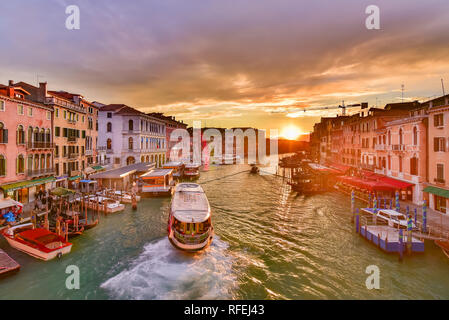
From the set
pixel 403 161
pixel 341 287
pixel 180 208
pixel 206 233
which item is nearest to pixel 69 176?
pixel 180 208

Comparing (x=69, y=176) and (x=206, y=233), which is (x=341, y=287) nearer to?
(x=206, y=233)

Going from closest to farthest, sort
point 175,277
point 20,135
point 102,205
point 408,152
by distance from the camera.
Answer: point 175,277 < point 20,135 < point 102,205 < point 408,152

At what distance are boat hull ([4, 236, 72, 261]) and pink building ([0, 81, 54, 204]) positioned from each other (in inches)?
347

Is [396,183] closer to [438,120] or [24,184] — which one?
[438,120]

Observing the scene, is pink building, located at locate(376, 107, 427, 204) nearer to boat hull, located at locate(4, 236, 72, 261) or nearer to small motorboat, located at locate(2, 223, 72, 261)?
boat hull, located at locate(4, 236, 72, 261)

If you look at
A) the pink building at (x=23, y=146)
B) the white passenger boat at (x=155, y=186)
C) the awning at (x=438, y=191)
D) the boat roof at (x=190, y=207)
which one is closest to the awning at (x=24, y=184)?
the pink building at (x=23, y=146)

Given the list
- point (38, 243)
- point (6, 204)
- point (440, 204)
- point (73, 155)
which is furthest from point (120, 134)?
point (440, 204)

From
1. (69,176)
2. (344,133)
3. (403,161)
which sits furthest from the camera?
(344,133)

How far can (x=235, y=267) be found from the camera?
55.2 ft

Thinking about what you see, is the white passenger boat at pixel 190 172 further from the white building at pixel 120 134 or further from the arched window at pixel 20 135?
the arched window at pixel 20 135

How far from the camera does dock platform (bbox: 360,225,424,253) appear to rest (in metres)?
18.4

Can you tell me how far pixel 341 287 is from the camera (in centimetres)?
1474

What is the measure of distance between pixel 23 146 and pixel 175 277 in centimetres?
2424

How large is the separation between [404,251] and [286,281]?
391 inches
